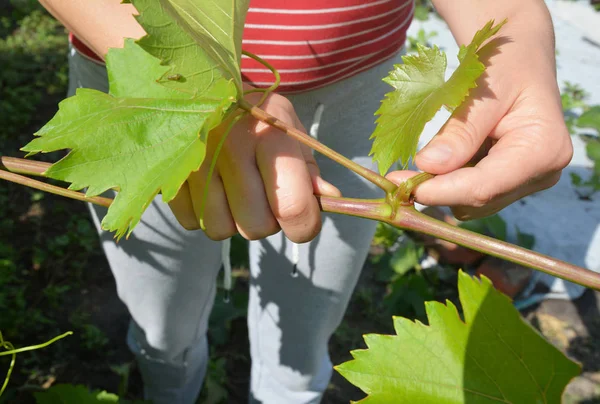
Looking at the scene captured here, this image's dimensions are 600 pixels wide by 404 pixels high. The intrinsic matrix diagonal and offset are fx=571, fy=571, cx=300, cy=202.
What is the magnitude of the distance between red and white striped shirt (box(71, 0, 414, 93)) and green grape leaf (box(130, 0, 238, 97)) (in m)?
0.38

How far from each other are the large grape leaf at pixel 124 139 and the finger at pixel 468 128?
22 cm

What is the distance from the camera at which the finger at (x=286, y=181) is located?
582mm

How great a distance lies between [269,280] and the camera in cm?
128

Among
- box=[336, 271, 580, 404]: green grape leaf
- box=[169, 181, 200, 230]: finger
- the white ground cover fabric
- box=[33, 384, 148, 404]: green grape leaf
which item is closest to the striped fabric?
box=[169, 181, 200, 230]: finger

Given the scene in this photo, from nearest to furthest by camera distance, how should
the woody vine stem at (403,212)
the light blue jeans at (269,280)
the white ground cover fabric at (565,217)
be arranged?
the woody vine stem at (403,212), the light blue jeans at (269,280), the white ground cover fabric at (565,217)

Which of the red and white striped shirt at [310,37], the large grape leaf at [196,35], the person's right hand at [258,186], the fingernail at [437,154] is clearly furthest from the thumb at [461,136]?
the red and white striped shirt at [310,37]

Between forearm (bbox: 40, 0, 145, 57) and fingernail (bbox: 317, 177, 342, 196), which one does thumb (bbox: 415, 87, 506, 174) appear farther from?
forearm (bbox: 40, 0, 145, 57)

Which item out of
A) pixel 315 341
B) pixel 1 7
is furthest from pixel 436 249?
pixel 1 7

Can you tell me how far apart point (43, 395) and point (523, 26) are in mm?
1088

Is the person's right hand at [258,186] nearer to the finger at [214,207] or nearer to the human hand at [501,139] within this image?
the finger at [214,207]

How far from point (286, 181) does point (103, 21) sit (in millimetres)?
311

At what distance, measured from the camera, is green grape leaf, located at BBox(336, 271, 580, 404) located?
0.50m

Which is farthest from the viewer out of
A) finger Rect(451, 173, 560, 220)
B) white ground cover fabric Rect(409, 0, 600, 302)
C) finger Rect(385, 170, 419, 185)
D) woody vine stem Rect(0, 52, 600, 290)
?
white ground cover fabric Rect(409, 0, 600, 302)

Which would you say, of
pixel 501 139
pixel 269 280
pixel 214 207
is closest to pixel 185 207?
pixel 214 207
